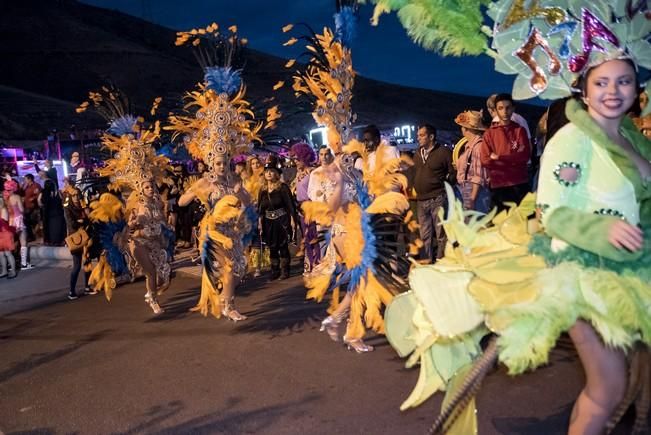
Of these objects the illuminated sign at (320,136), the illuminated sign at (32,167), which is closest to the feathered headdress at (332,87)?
the illuminated sign at (320,136)

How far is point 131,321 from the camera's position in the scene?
264 inches

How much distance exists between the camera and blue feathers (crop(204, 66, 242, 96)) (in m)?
6.55

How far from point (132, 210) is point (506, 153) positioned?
4.31m

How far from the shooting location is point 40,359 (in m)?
5.58

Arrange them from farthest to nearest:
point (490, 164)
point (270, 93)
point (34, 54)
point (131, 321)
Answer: point (34, 54)
point (270, 93)
point (131, 321)
point (490, 164)

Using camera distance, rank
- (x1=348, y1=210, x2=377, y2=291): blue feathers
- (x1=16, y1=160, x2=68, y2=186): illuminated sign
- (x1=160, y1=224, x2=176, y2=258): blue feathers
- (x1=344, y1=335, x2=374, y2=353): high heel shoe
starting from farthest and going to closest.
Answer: (x1=16, y1=160, x2=68, y2=186): illuminated sign, (x1=160, y1=224, x2=176, y2=258): blue feathers, (x1=344, y1=335, x2=374, y2=353): high heel shoe, (x1=348, y1=210, x2=377, y2=291): blue feathers

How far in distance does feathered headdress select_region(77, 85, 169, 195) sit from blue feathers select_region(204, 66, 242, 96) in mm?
800

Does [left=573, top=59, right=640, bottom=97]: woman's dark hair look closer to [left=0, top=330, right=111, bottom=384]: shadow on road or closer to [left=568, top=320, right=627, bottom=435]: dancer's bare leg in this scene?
[left=568, top=320, right=627, bottom=435]: dancer's bare leg

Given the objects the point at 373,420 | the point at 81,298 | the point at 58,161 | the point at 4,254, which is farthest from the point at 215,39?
the point at 58,161

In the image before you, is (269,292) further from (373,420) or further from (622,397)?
(622,397)

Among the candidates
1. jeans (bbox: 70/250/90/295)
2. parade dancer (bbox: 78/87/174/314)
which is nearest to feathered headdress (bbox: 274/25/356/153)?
parade dancer (bbox: 78/87/174/314)

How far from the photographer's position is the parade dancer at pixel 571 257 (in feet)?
7.25

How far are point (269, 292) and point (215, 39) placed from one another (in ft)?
10.5

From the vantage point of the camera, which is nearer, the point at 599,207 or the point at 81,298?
the point at 599,207
